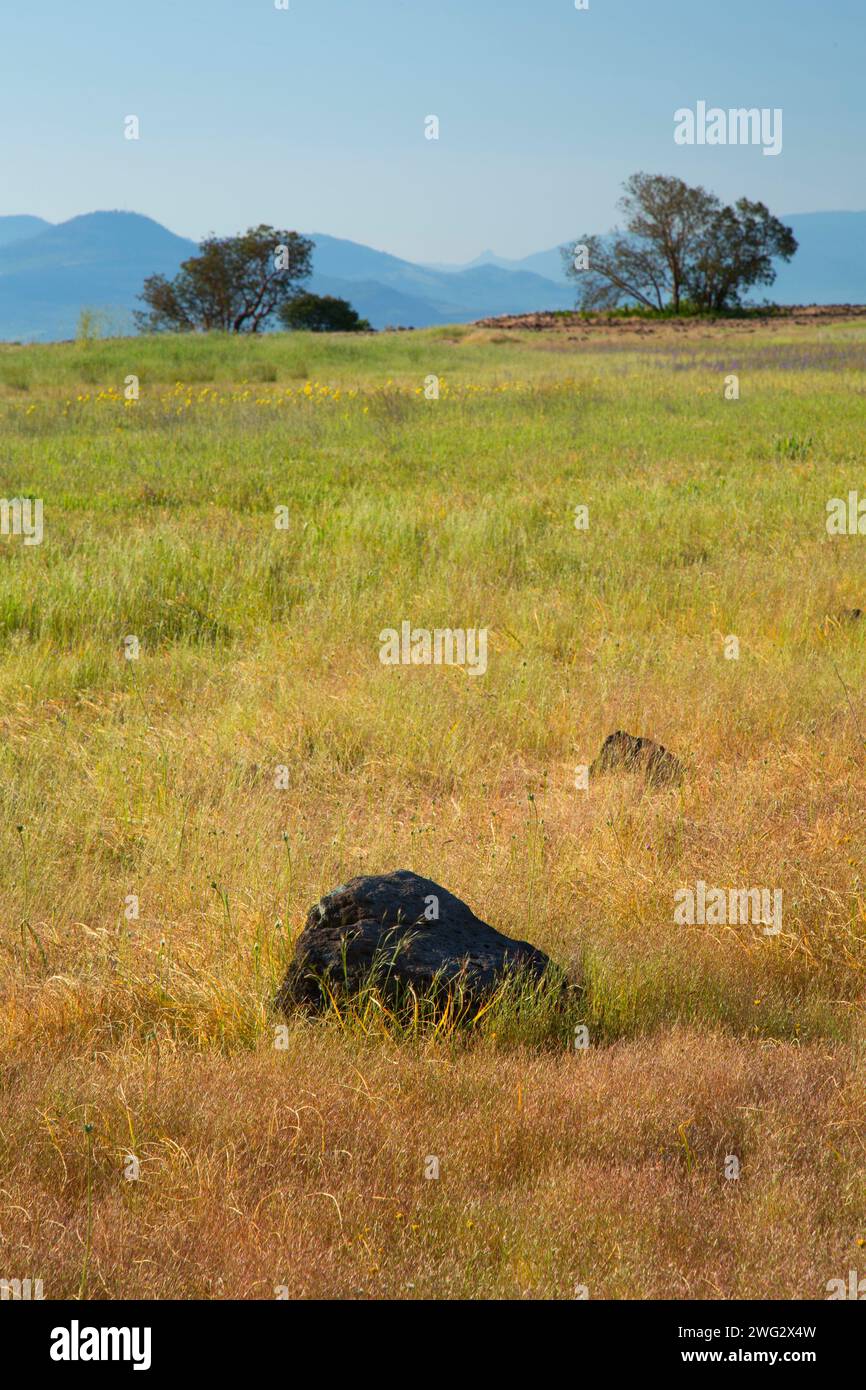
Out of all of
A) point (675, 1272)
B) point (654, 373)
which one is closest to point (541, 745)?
point (675, 1272)

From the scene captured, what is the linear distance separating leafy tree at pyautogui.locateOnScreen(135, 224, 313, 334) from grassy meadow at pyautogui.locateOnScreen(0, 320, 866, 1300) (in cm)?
5405

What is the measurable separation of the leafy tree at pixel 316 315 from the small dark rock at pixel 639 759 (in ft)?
183

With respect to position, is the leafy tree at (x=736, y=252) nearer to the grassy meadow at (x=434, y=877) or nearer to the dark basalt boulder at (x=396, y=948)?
the grassy meadow at (x=434, y=877)

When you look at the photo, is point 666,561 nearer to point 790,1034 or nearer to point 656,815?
point 656,815

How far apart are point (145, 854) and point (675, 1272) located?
277cm

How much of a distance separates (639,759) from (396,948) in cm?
220

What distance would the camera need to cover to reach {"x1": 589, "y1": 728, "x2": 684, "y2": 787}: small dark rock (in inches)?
208

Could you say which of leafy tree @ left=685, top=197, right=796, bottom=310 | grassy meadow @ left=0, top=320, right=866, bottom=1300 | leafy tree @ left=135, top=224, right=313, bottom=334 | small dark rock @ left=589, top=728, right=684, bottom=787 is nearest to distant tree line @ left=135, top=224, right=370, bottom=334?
leafy tree @ left=135, top=224, right=313, bottom=334

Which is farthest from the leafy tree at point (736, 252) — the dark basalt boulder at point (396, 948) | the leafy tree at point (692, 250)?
the dark basalt boulder at point (396, 948)

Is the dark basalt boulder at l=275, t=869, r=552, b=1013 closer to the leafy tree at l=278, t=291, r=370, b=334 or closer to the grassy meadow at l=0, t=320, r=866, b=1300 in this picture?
the grassy meadow at l=0, t=320, r=866, b=1300

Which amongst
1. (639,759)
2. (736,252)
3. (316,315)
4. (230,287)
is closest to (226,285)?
(230,287)

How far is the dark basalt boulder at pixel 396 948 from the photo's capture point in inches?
136

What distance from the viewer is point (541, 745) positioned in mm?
5934

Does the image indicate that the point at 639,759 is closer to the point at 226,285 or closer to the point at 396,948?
the point at 396,948
